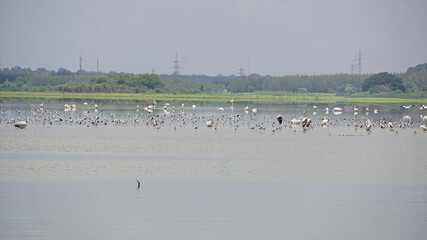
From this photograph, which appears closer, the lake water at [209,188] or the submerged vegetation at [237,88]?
the lake water at [209,188]

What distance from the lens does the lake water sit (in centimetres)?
1409

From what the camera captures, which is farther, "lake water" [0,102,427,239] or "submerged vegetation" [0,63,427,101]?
"submerged vegetation" [0,63,427,101]

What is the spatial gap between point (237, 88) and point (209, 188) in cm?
17358

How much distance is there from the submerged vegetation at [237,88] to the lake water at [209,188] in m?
96.4

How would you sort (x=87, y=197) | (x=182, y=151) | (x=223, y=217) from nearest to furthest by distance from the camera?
(x=223, y=217) → (x=87, y=197) → (x=182, y=151)

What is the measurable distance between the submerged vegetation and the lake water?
96366 millimetres

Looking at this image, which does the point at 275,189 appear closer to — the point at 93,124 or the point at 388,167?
the point at 388,167

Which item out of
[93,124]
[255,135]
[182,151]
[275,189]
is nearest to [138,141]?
[182,151]

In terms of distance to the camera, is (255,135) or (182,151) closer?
(182,151)

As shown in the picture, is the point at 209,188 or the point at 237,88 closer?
the point at 209,188

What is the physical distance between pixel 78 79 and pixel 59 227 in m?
178

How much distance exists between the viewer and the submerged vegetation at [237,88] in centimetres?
13825

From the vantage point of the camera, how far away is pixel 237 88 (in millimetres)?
191750

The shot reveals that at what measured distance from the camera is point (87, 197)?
17016 mm
